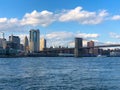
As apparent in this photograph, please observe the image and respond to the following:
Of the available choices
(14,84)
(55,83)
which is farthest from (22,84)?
(55,83)

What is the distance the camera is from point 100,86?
34.8m

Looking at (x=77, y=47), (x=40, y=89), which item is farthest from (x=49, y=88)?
(x=77, y=47)

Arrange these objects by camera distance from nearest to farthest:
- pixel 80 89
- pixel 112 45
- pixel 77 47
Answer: pixel 80 89, pixel 112 45, pixel 77 47

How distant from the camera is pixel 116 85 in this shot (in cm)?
3516

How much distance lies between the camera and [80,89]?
107ft

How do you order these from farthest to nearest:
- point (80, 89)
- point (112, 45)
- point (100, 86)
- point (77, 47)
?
point (77, 47), point (112, 45), point (100, 86), point (80, 89)

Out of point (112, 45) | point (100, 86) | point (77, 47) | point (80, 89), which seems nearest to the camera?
point (80, 89)

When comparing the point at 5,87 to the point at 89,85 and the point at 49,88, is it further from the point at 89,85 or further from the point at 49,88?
the point at 89,85

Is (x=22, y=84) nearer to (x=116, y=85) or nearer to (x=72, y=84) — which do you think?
(x=72, y=84)

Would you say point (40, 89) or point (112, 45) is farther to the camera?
point (112, 45)

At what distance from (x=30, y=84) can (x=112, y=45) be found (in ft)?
353

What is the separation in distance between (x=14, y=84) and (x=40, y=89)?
388 cm

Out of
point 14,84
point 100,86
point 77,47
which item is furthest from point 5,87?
point 77,47

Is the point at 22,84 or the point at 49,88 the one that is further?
the point at 22,84
